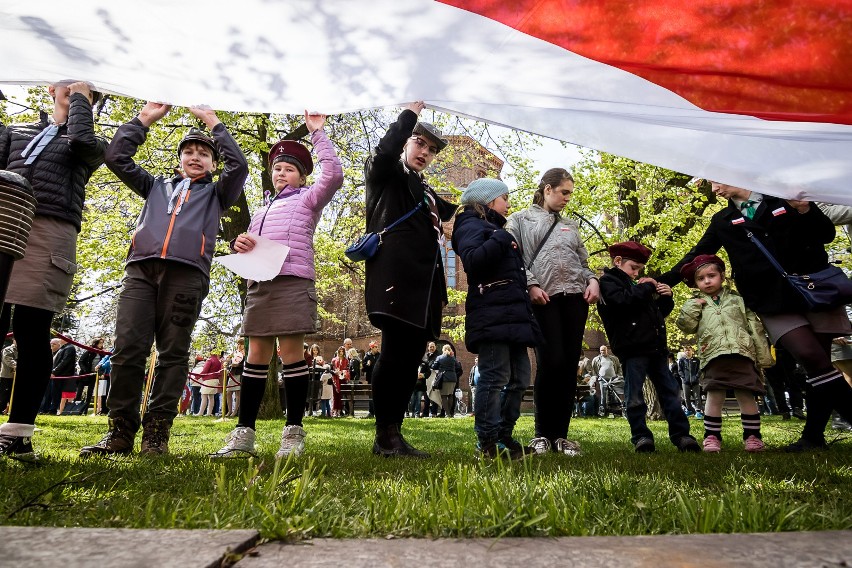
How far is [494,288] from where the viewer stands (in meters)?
→ 4.14

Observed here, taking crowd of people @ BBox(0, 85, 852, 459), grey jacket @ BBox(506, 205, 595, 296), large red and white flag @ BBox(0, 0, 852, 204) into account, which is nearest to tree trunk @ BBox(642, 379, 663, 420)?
crowd of people @ BBox(0, 85, 852, 459)

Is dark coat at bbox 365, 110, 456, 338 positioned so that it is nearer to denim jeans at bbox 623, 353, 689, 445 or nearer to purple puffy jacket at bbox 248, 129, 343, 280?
purple puffy jacket at bbox 248, 129, 343, 280

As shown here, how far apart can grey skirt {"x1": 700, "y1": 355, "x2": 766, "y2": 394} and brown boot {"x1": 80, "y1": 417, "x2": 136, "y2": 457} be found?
4313 millimetres

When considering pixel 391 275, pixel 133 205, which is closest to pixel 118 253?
pixel 133 205

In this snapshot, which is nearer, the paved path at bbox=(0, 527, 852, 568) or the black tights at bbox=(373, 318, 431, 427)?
the paved path at bbox=(0, 527, 852, 568)

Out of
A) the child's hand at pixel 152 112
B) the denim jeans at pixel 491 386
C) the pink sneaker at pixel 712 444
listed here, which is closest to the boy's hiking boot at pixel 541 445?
the denim jeans at pixel 491 386

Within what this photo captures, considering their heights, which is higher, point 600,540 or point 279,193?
point 279,193

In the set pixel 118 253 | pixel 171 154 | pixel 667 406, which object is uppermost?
pixel 171 154

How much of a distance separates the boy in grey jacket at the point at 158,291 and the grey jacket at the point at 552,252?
2247 millimetres

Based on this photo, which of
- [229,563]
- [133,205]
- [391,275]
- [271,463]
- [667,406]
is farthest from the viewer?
[133,205]

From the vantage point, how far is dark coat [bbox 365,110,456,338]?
3.91 metres

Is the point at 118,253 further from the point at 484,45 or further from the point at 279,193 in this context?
the point at 484,45

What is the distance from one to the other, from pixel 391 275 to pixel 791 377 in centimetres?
1101

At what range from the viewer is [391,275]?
13.0 ft
